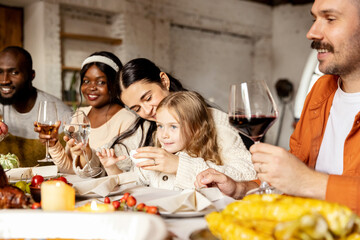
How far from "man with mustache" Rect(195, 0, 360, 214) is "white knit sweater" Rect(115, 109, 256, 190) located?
0.24 metres

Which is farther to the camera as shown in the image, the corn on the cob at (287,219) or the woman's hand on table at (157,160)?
the woman's hand on table at (157,160)

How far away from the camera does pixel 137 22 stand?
6.43 meters

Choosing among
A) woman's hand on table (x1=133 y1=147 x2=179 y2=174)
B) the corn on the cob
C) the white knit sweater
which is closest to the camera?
the corn on the cob

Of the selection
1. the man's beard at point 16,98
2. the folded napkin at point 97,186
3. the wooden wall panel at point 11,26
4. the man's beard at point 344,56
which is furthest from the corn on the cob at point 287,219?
the wooden wall panel at point 11,26

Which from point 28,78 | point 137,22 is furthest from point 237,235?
point 137,22

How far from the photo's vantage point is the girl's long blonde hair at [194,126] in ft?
6.11

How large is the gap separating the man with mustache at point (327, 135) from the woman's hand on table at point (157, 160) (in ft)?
0.73

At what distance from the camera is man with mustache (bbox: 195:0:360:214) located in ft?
3.17

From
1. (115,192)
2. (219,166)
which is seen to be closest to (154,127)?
(219,166)

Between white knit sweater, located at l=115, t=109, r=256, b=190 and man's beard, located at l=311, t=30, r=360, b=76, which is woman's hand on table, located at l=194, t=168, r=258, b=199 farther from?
man's beard, located at l=311, t=30, r=360, b=76

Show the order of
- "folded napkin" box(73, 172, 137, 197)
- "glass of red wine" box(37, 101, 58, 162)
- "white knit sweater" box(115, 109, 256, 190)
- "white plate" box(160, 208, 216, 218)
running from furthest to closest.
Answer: "glass of red wine" box(37, 101, 58, 162) → "white knit sweater" box(115, 109, 256, 190) → "folded napkin" box(73, 172, 137, 197) → "white plate" box(160, 208, 216, 218)

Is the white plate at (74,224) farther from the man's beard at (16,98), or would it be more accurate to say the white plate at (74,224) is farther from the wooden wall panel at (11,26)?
the wooden wall panel at (11,26)

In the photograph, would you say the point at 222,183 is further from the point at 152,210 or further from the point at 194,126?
the point at 194,126

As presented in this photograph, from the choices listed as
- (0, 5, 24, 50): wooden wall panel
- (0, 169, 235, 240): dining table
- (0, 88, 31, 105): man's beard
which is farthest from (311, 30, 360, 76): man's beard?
(0, 5, 24, 50): wooden wall panel
